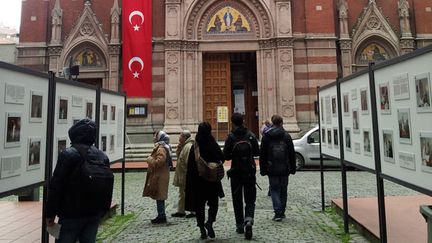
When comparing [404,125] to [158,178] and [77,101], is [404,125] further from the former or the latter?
[158,178]

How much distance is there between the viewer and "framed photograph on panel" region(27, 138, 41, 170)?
424cm

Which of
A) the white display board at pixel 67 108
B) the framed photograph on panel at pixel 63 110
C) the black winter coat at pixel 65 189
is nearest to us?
the black winter coat at pixel 65 189

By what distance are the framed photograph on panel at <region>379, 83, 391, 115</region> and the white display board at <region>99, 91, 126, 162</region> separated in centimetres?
492

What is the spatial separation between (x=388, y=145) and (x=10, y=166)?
4.42 m

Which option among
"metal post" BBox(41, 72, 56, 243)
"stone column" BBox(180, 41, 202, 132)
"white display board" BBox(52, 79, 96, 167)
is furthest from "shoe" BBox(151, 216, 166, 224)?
"stone column" BBox(180, 41, 202, 132)

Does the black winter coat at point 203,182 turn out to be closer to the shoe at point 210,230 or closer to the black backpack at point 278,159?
the shoe at point 210,230

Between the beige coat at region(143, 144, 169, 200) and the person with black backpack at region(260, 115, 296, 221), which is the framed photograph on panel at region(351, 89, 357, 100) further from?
the beige coat at region(143, 144, 169, 200)

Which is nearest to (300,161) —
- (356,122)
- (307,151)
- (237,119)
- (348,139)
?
(307,151)

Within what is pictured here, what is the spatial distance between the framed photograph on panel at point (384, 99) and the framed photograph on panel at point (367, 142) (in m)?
0.73

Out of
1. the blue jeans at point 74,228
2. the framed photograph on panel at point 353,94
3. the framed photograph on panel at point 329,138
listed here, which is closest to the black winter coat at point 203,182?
the framed photograph on panel at point 353,94

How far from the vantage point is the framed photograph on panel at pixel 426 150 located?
355 centimetres

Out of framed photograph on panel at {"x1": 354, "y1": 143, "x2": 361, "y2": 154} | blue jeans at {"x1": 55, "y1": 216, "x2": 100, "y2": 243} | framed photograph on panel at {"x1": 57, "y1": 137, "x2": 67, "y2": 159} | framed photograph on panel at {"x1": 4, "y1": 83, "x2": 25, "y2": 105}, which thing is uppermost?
framed photograph on panel at {"x1": 4, "y1": 83, "x2": 25, "y2": 105}

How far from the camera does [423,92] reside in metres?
3.61

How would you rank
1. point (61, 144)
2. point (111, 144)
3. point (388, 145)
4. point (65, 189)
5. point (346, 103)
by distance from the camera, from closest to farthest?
point (65, 189) < point (388, 145) < point (61, 144) < point (346, 103) < point (111, 144)
